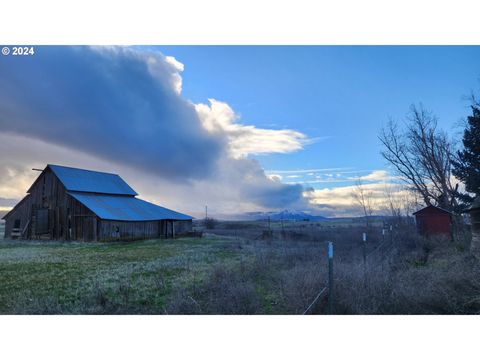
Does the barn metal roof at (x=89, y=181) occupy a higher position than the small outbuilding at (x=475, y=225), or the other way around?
the barn metal roof at (x=89, y=181)

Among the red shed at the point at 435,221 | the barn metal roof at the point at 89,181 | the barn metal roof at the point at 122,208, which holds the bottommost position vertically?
the red shed at the point at 435,221

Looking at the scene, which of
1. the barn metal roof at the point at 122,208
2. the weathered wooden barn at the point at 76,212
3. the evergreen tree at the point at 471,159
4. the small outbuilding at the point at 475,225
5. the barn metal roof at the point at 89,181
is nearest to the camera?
the small outbuilding at the point at 475,225

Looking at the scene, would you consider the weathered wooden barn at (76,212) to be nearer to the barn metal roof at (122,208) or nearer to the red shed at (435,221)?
the barn metal roof at (122,208)

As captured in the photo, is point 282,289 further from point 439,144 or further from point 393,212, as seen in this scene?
point 393,212

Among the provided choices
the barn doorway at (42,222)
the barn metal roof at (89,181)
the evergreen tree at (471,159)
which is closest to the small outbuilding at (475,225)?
the evergreen tree at (471,159)

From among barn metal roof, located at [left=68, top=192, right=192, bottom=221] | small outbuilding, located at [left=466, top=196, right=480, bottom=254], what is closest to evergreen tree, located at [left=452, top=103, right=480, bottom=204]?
small outbuilding, located at [left=466, top=196, right=480, bottom=254]

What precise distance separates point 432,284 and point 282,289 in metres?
2.72

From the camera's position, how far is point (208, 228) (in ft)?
114

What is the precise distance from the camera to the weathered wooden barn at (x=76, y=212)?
73.8 ft

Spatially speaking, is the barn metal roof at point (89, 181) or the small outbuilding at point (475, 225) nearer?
the small outbuilding at point (475, 225)

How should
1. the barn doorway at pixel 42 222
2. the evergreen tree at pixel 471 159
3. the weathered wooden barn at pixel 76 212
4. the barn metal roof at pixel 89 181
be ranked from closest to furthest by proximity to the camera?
the evergreen tree at pixel 471 159 < the weathered wooden barn at pixel 76 212 < the barn doorway at pixel 42 222 < the barn metal roof at pixel 89 181

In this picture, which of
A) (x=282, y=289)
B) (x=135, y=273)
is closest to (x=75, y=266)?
(x=135, y=273)

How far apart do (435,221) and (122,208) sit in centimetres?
1942

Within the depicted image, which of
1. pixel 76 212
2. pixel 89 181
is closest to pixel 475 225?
pixel 76 212
